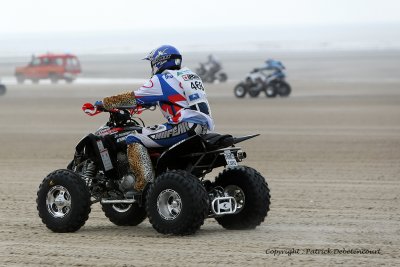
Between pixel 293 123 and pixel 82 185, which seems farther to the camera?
pixel 293 123

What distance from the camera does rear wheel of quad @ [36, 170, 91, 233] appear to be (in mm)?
10617

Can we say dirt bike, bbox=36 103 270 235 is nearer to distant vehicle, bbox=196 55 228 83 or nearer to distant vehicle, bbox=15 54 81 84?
distant vehicle, bbox=196 55 228 83

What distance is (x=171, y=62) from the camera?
1077cm

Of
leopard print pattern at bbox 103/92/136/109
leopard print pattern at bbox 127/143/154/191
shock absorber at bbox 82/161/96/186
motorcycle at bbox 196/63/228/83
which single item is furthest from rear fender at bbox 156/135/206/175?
motorcycle at bbox 196/63/228/83

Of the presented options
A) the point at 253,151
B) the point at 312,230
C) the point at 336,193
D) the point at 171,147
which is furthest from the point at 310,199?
the point at 253,151

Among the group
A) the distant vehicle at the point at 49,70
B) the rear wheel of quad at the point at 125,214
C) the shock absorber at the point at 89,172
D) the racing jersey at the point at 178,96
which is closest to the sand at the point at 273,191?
the rear wheel of quad at the point at 125,214

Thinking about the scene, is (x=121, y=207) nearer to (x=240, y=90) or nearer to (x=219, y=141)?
(x=219, y=141)

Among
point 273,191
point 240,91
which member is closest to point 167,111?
point 273,191

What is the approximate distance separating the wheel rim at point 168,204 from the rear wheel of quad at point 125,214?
1039 mm

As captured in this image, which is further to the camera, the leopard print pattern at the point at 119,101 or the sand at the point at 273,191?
the leopard print pattern at the point at 119,101

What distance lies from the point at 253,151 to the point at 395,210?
7935 mm

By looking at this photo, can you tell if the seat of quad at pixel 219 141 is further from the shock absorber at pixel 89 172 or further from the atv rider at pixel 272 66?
the atv rider at pixel 272 66

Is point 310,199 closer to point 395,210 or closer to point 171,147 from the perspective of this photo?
point 395,210

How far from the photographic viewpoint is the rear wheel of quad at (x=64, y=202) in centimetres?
1062
